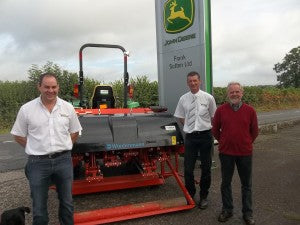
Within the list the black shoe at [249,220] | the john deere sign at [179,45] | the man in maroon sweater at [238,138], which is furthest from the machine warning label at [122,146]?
the john deere sign at [179,45]

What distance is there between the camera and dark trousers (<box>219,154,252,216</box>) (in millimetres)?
4406

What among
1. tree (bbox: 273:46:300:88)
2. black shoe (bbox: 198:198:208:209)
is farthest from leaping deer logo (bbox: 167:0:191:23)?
tree (bbox: 273:46:300:88)

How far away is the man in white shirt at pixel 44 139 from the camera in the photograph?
11.3 feet

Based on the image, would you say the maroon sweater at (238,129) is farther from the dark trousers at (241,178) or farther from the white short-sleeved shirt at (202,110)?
the white short-sleeved shirt at (202,110)

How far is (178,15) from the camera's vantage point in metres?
7.41

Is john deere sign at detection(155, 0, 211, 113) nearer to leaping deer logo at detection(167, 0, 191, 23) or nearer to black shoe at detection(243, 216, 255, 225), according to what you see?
leaping deer logo at detection(167, 0, 191, 23)

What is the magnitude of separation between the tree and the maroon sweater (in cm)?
8285

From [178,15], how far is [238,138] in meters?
3.91

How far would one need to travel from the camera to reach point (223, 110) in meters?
4.51

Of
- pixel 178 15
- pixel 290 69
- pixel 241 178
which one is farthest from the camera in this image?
pixel 290 69

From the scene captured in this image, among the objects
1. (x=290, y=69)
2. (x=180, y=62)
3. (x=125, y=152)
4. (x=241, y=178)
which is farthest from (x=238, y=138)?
(x=290, y=69)

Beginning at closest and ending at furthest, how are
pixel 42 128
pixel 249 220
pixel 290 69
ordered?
1. pixel 42 128
2. pixel 249 220
3. pixel 290 69

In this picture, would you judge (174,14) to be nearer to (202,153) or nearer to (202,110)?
(202,110)

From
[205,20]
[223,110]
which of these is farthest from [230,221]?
[205,20]
